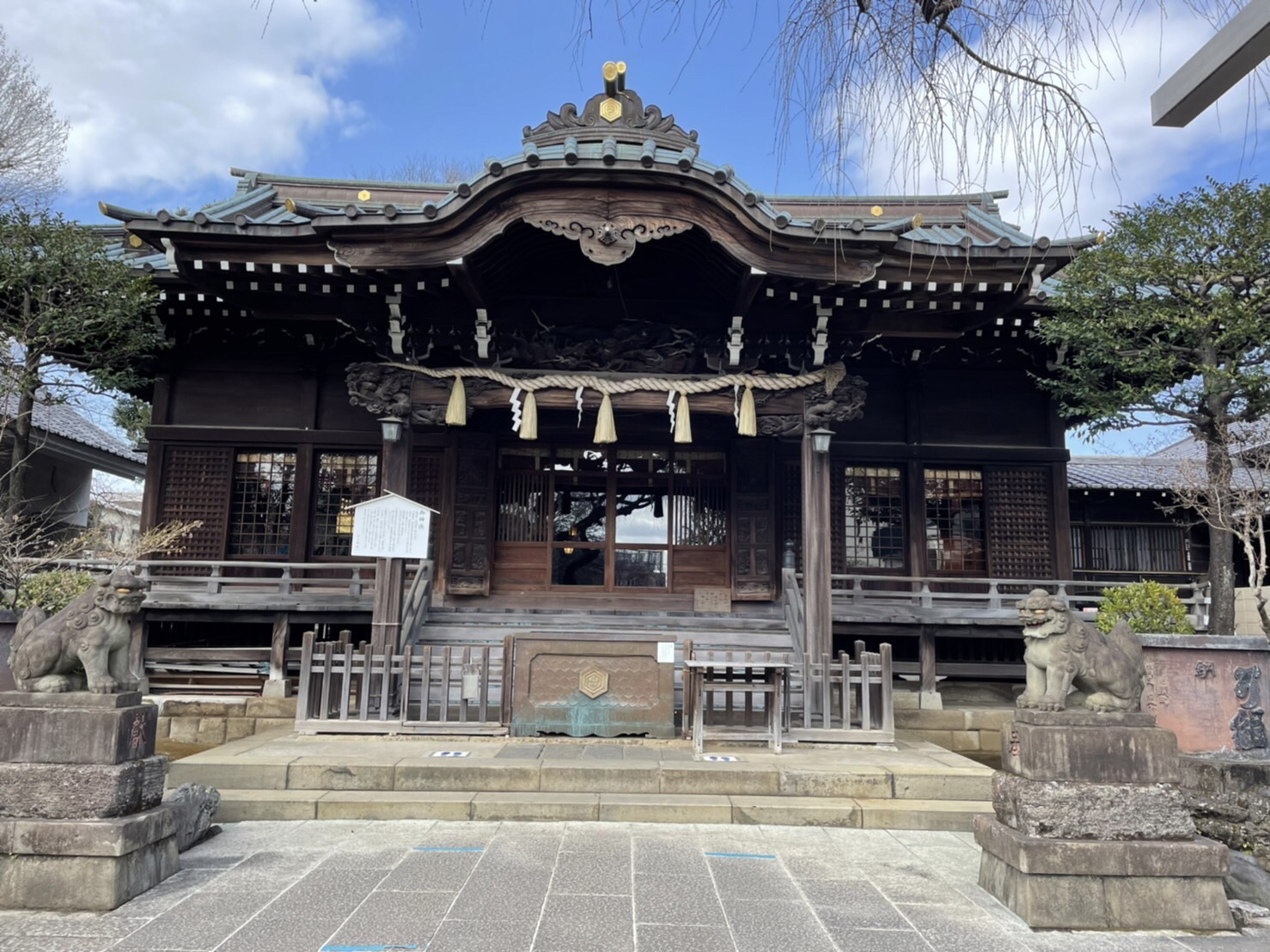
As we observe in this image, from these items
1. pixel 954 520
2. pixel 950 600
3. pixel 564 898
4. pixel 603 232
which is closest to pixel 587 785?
pixel 564 898

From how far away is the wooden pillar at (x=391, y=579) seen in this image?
337 inches

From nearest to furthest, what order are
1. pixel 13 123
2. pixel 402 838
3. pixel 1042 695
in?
pixel 1042 695 < pixel 402 838 < pixel 13 123

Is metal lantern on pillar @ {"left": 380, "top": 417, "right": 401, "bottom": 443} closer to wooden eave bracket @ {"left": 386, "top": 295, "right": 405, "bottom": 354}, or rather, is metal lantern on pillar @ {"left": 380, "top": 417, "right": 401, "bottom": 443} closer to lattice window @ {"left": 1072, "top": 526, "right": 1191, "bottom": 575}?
wooden eave bracket @ {"left": 386, "top": 295, "right": 405, "bottom": 354}

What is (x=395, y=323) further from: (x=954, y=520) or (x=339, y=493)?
(x=954, y=520)

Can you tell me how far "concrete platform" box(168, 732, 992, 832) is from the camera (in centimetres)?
573

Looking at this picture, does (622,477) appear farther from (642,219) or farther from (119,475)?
(119,475)

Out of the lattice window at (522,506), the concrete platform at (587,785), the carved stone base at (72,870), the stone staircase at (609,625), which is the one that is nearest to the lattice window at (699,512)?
the stone staircase at (609,625)

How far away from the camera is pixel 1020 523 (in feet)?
→ 37.4

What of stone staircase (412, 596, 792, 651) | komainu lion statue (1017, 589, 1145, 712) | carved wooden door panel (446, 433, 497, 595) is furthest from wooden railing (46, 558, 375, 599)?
komainu lion statue (1017, 589, 1145, 712)

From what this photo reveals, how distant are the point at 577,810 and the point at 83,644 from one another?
345 cm

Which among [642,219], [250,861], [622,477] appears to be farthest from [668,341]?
[250,861]

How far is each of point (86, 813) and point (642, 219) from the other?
6.65 metres

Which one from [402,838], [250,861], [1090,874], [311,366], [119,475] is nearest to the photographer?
[1090,874]

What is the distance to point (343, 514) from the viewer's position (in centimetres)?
1135
